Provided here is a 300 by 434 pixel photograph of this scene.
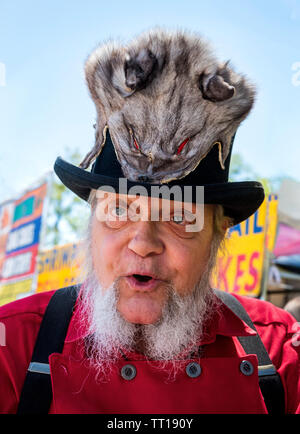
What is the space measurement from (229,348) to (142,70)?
1.36 metres

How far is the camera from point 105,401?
1.83 meters

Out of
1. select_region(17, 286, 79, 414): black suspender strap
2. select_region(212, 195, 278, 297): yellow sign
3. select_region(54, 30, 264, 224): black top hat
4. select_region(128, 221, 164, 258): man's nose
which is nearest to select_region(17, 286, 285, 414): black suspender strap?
select_region(17, 286, 79, 414): black suspender strap

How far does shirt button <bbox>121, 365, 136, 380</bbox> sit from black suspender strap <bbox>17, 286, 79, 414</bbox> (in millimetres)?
298

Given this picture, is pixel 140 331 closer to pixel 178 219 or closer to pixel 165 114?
pixel 178 219

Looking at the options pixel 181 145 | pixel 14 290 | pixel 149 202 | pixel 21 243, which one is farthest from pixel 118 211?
pixel 14 290

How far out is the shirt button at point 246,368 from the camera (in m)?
1.99

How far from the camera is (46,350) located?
194 centimetres

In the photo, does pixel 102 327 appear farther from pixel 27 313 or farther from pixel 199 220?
pixel 199 220

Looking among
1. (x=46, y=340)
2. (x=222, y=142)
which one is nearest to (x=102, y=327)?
(x=46, y=340)

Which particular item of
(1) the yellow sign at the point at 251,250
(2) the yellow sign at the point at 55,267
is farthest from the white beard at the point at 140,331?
(2) the yellow sign at the point at 55,267

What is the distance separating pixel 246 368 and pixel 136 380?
508 mm

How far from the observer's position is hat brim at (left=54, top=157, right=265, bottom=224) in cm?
195

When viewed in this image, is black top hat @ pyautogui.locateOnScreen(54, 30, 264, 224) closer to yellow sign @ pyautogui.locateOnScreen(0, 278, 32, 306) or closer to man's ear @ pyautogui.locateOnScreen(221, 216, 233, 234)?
man's ear @ pyautogui.locateOnScreen(221, 216, 233, 234)
